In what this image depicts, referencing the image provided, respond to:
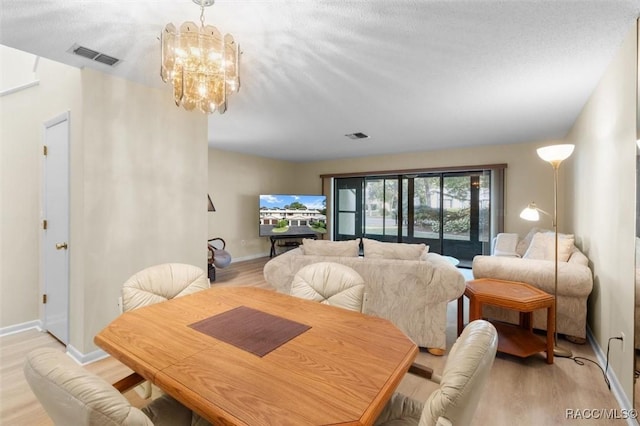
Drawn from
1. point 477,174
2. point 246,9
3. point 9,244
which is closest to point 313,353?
point 246,9

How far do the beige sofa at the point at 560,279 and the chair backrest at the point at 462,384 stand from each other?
2.31 meters

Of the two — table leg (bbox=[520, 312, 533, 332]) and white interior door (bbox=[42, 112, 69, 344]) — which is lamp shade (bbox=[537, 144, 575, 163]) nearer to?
table leg (bbox=[520, 312, 533, 332])

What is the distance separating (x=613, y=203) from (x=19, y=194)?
212 inches

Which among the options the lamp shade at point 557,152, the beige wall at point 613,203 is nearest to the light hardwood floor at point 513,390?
the beige wall at point 613,203

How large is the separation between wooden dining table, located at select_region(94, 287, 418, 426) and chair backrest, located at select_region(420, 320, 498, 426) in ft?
0.55

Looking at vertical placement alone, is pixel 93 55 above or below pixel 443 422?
above

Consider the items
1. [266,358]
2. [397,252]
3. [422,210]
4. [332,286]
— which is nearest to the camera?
[266,358]

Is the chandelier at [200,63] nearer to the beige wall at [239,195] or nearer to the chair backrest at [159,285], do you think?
the chair backrest at [159,285]

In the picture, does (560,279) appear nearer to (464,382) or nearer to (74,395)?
(464,382)

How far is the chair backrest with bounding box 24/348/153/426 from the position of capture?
0.73 metres

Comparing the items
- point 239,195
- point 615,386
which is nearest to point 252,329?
point 615,386

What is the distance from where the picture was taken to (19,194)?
10.0ft

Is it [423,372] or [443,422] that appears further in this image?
[423,372]

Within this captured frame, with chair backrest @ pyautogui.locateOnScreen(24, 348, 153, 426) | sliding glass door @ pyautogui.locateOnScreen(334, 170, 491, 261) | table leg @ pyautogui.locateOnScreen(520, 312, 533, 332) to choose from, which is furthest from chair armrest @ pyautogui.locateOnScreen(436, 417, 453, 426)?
sliding glass door @ pyautogui.locateOnScreen(334, 170, 491, 261)
